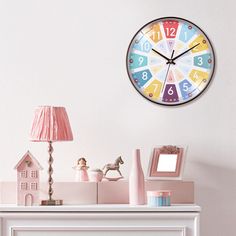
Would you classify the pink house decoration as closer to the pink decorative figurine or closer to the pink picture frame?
the pink decorative figurine

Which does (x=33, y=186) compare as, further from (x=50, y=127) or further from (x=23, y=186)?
(x=50, y=127)

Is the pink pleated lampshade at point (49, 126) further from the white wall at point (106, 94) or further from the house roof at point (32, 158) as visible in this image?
the white wall at point (106, 94)

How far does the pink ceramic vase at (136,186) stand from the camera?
309 cm

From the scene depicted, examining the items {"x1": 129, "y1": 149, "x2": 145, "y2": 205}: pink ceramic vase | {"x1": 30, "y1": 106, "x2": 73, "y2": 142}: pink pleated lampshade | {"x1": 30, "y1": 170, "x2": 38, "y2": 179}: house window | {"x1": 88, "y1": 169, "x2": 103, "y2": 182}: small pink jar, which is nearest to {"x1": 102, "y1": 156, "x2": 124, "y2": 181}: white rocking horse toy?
{"x1": 88, "y1": 169, "x2": 103, "y2": 182}: small pink jar

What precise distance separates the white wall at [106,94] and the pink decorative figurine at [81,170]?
0.12 meters

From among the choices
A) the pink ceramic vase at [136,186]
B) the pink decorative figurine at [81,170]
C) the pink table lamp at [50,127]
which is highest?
the pink table lamp at [50,127]

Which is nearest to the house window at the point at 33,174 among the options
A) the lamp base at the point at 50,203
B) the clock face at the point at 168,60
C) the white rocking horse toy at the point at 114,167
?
the lamp base at the point at 50,203

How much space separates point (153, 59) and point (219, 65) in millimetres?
341

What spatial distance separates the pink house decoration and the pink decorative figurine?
0.23 metres

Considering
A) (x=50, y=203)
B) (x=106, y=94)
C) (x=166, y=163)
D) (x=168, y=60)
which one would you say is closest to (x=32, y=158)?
(x=50, y=203)

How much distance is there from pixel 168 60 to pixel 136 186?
710 mm

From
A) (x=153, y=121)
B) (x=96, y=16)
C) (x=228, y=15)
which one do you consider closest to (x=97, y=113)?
(x=153, y=121)

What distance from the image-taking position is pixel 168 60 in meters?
3.41

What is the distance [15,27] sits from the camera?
11.3 ft
